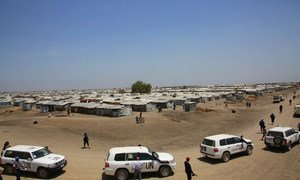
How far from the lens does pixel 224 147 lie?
21.4 metres

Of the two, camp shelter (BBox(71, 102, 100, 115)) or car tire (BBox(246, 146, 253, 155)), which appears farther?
camp shelter (BBox(71, 102, 100, 115))

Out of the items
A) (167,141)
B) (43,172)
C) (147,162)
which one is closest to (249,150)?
(147,162)

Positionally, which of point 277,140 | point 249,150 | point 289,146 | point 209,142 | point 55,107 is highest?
point 209,142

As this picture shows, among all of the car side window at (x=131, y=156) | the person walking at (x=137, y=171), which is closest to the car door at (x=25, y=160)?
the car side window at (x=131, y=156)

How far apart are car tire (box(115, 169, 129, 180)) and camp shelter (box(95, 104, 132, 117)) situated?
36.7 metres

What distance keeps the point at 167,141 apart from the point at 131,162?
50.2ft

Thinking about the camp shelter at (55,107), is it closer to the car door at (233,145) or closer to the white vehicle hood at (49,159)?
the white vehicle hood at (49,159)

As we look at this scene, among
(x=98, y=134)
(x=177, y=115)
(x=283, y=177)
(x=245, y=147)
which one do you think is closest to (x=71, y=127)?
(x=98, y=134)

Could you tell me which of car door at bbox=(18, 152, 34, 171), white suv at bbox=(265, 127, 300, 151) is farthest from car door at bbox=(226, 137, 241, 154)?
car door at bbox=(18, 152, 34, 171)

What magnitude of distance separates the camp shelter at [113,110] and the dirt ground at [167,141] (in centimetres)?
913

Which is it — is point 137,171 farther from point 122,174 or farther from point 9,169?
point 9,169

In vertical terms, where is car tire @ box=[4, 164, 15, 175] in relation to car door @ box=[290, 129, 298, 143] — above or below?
below

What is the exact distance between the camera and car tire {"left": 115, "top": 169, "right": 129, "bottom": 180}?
1756 cm

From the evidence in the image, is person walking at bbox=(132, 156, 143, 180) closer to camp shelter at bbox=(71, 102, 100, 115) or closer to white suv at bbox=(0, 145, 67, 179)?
white suv at bbox=(0, 145, 67, 179)
